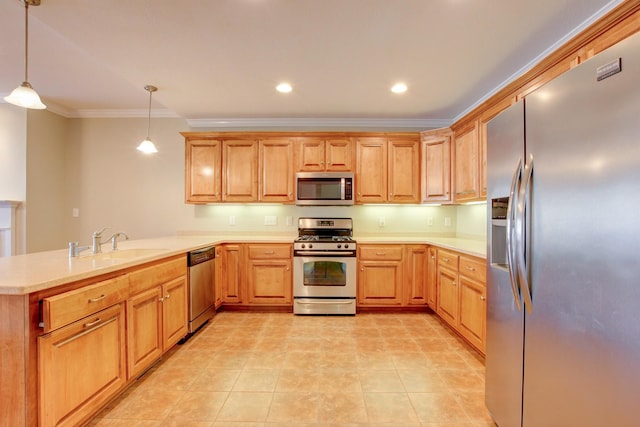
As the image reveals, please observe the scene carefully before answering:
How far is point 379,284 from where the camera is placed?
11.0ft

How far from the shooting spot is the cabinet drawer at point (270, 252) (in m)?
3.38

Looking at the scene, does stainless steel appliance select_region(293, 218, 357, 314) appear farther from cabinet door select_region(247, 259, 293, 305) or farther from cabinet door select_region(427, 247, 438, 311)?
cabinet door select_region(427, 247, 438, 311)

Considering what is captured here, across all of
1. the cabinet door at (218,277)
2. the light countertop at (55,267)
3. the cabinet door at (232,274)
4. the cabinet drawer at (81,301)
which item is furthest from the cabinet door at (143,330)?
the cabinet door at (232,274)

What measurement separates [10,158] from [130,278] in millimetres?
3195

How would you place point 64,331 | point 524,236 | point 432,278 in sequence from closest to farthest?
point 524,236 → point 64,331 → point 432,278

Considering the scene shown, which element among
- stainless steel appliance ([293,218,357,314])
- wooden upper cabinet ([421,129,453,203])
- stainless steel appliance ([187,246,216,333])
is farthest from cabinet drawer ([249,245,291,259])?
wooden upper cabinet ([421,129,453,203])

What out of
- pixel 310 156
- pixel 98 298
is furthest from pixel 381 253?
pixel 98 298

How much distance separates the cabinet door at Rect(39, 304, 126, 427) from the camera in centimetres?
126

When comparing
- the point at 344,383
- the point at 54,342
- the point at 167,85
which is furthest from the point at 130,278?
the point at 167,85

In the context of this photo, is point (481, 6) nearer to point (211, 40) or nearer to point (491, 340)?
point (211, 40)

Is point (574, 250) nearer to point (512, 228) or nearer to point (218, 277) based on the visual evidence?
point (512, 228)

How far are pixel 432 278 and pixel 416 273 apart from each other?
0.19 metres

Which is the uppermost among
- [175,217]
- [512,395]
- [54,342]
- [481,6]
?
[481,6]

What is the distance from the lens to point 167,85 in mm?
2811
